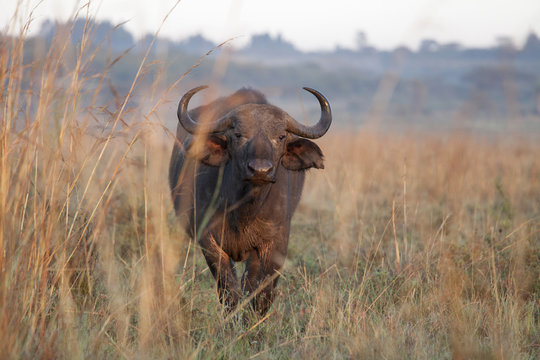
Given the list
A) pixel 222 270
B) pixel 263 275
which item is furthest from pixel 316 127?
pixel 222 270

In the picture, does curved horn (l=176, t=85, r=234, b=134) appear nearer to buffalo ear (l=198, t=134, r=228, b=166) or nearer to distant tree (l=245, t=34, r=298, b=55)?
buffalo ear (l=198, t=134, r=228, b=166)

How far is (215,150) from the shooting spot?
4.33 meters

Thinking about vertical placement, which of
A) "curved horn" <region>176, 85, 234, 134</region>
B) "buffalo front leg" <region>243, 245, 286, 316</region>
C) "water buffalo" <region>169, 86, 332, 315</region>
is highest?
"curved horn" <region>176, 85, 234, 134</region>

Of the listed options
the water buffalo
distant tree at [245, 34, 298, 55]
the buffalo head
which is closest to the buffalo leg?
the water buffalo

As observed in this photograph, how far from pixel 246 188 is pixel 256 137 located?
0.41 m

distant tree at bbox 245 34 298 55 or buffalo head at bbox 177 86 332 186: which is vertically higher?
distant tree at bbox 245 34 298 55

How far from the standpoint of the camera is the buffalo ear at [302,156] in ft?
14.5

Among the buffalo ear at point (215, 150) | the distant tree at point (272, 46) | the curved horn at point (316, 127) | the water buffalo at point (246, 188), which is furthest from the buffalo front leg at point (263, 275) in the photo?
the distant tree at point (272, 46)

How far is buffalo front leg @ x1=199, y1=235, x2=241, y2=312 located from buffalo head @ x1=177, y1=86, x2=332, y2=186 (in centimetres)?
66

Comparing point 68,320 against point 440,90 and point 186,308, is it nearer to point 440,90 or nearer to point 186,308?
point 186,308

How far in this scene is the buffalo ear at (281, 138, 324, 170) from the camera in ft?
14.5

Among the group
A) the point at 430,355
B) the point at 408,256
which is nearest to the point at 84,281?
the point at 430,355

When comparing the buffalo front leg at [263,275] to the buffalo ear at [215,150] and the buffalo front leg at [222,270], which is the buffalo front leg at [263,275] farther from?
the buffalo ear at [215,150]

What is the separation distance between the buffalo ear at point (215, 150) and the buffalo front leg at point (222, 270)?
631mm
